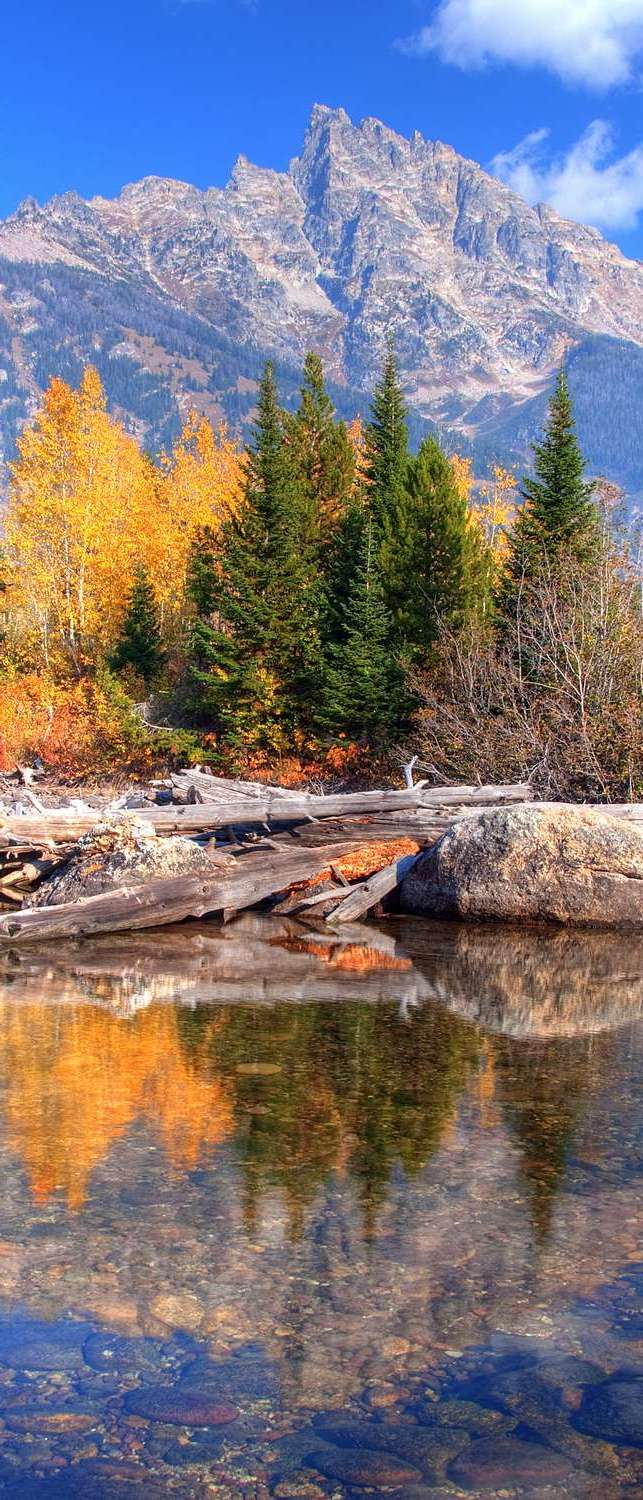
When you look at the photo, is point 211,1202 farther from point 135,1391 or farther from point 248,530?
point 248,530

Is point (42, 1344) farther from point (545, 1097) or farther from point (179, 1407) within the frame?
point (545, 1097)

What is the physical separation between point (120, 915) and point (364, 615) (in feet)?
48.7

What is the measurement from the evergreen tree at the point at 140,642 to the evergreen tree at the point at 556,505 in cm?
1237

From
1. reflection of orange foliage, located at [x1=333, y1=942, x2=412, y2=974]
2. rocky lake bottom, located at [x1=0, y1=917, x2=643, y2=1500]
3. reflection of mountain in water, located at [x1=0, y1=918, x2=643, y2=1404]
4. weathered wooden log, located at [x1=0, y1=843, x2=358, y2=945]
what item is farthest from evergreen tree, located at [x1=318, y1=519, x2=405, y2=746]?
rocky lake bottom, located at [x1=0, y1=917, x2=643, y2=1500]

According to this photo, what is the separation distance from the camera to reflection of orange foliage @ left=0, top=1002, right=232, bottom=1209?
6.13m

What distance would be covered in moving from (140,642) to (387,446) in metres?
9.75

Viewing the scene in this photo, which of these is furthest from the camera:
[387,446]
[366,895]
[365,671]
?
[387,446]

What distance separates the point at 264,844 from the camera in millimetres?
16734

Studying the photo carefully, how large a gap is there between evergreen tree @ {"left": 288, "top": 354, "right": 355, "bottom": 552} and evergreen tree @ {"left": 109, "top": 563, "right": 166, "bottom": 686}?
5892 mm

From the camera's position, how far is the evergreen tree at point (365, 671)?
27.5 metres

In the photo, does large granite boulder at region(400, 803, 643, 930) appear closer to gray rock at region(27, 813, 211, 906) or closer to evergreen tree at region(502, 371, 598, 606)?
gray rock at region(27, 813, 211, 906)

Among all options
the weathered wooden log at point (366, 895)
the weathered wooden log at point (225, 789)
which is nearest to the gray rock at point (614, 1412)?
the weathered wooden log at point (366, 895)

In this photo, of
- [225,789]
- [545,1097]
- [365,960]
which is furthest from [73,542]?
[545,1097]

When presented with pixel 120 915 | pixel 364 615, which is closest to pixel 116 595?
pixel 364 615
